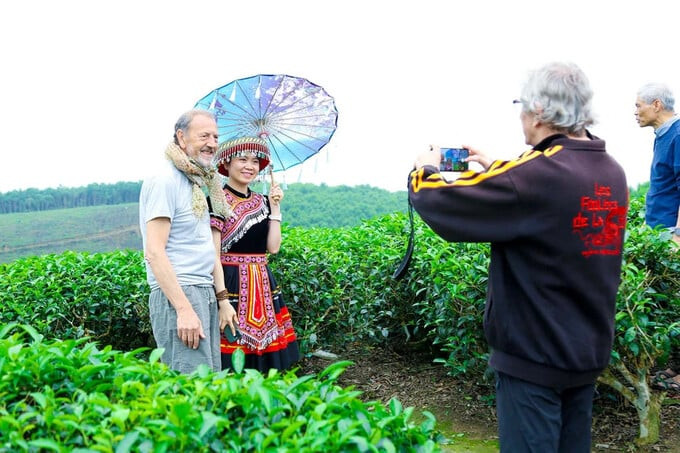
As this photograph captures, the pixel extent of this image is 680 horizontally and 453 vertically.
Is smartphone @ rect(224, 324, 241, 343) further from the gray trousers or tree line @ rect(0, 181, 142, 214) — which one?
tree line @ rect(0, 181, 142, 214)

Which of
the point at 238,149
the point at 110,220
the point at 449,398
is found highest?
the point at 238,149

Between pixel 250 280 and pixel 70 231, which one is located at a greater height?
pixel 70 231

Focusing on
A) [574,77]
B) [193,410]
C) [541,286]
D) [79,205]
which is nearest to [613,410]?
[541,286]

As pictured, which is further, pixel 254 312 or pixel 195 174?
pixel 254 312

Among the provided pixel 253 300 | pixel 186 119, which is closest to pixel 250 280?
pixel 253 300

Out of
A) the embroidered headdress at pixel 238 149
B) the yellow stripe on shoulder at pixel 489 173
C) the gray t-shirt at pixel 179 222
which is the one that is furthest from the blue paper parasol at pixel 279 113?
the yellow stripe on shoulder at pixel 489 173

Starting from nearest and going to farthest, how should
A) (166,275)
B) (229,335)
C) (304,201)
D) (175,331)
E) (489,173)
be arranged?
(489,173), (166,275), (175,331), (229,335), (304,201)

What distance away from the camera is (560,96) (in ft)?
7.18

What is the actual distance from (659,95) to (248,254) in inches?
119

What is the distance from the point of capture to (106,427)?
5.84ft

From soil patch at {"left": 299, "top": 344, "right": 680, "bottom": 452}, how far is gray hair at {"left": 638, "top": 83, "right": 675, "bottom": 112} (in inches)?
77.5

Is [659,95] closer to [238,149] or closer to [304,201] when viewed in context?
[238,149]

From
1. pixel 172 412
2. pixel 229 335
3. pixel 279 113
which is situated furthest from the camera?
pixel 279 113

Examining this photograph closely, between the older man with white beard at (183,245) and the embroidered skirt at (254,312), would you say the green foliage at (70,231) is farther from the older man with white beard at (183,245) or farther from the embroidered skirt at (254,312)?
the older man with white beard at (183,245)
